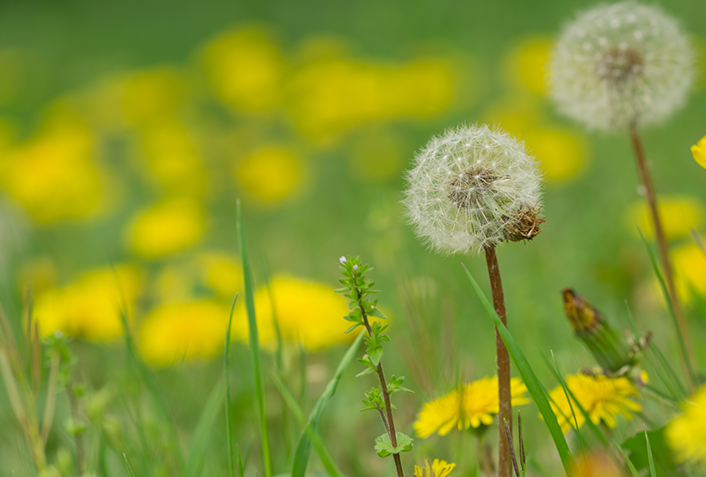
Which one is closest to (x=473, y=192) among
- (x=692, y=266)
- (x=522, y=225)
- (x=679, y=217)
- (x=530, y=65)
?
(x=522, y=225)

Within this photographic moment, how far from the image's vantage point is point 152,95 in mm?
5094

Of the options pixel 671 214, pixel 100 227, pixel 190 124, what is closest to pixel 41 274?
pixel 100 227

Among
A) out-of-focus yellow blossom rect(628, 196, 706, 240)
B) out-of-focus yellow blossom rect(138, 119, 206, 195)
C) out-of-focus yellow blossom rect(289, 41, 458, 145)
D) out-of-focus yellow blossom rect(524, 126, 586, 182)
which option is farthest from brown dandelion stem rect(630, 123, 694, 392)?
out-of-focus yellow blossom rect(138, 119, 206, 195)

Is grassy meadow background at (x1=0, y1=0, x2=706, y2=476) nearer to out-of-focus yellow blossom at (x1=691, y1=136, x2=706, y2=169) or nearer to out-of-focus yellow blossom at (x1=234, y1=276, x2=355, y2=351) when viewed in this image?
out-of-focus yellow blossom at (x1=234, y1=276, x2=355, y2=351)

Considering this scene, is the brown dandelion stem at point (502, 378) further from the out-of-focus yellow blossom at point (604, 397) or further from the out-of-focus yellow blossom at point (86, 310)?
the out-of-focus yellow blossom at point (86, 310)

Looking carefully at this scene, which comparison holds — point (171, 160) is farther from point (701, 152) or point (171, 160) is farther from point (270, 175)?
point (701, 152)

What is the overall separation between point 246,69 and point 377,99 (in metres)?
1.27

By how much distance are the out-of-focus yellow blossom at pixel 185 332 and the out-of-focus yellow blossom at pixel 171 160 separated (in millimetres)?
2211

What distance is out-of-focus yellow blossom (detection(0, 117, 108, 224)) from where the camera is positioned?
374cm

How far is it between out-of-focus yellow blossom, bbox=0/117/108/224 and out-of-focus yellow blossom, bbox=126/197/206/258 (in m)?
0.62

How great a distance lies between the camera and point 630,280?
2.09 meters

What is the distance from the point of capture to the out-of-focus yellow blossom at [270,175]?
3.99 meters

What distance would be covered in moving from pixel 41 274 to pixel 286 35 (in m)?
5.74

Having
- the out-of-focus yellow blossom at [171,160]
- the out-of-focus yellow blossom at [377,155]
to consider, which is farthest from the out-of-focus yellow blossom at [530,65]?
the out-of-focus yellow blossom at [171,160]
